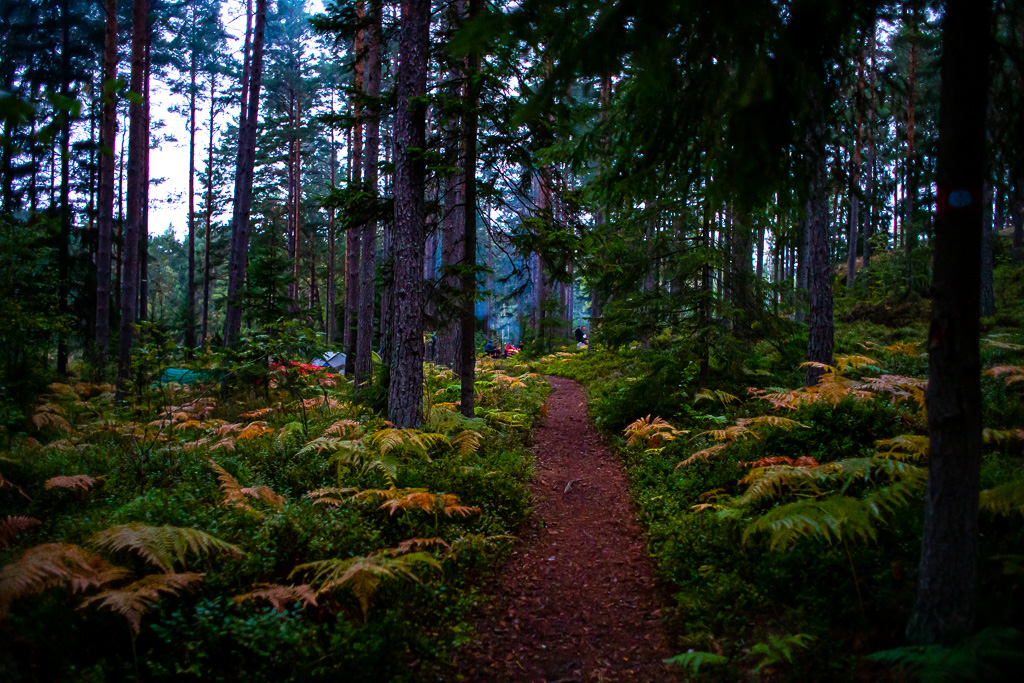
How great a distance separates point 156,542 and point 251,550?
27.6 inches

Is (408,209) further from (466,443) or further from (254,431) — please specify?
(254,431)

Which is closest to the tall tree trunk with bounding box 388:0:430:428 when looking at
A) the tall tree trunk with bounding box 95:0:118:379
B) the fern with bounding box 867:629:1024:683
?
the fern with bounding box 867:629:1024:683

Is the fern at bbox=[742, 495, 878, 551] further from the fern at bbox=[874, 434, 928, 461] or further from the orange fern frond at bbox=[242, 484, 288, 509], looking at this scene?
the orange fern frond at bbox=[242, 484, 288, 509]

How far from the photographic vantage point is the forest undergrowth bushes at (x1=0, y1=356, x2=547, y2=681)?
9.84 feet

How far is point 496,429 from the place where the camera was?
9281 mm

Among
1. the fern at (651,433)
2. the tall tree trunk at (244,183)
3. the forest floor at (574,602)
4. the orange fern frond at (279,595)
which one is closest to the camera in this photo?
the orange fern frond at (279,595)

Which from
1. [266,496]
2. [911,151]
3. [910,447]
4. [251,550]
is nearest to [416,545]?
[251,550]

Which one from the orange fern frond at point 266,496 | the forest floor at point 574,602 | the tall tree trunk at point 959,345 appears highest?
the tall tree trunk at point 959,345

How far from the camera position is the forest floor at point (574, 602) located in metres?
3.72

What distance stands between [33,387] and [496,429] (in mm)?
8161

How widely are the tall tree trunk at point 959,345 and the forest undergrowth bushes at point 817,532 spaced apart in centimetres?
25

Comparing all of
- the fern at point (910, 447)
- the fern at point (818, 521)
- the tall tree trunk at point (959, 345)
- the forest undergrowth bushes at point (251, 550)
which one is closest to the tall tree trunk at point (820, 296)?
the fern at point (910, 447)

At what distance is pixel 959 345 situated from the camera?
2.79 m

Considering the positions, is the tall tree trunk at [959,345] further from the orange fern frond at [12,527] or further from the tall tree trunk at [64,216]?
the tall tree trunk at [64,216]
